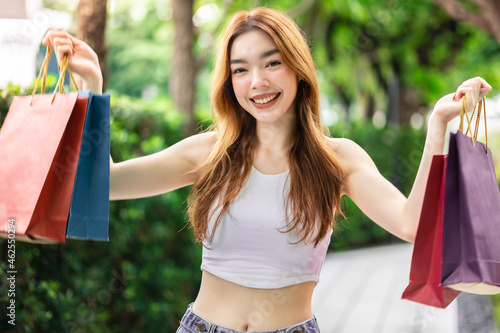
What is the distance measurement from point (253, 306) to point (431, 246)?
638mm

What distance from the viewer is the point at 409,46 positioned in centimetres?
1402

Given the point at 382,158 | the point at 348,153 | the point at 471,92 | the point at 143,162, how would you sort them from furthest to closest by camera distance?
the point at 382,158 → the point at 143,162 → the point at 348,153 → the point at 471,92

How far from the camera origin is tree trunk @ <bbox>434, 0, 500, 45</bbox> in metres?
6.93

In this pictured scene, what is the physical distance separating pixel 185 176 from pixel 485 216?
1.13m

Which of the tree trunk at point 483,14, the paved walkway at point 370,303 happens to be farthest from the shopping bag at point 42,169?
the tree trunk at point 483,14

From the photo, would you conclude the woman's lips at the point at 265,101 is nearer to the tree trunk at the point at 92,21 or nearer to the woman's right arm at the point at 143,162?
the woman's right arm at the point at 143,162

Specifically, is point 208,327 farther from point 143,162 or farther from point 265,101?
point 265,101

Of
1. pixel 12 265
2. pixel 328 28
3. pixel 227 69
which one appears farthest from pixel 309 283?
pixel 328 28

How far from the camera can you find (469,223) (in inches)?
66.2

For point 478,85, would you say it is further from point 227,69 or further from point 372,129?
point 372,129

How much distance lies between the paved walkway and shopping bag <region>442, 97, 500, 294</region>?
4334 mm

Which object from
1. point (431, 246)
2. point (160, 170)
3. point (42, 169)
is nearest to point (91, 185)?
point (42, 169)

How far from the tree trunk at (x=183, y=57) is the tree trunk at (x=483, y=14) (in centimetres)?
318

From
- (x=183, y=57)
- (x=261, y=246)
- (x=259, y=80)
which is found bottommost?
(x=261, y=246)
